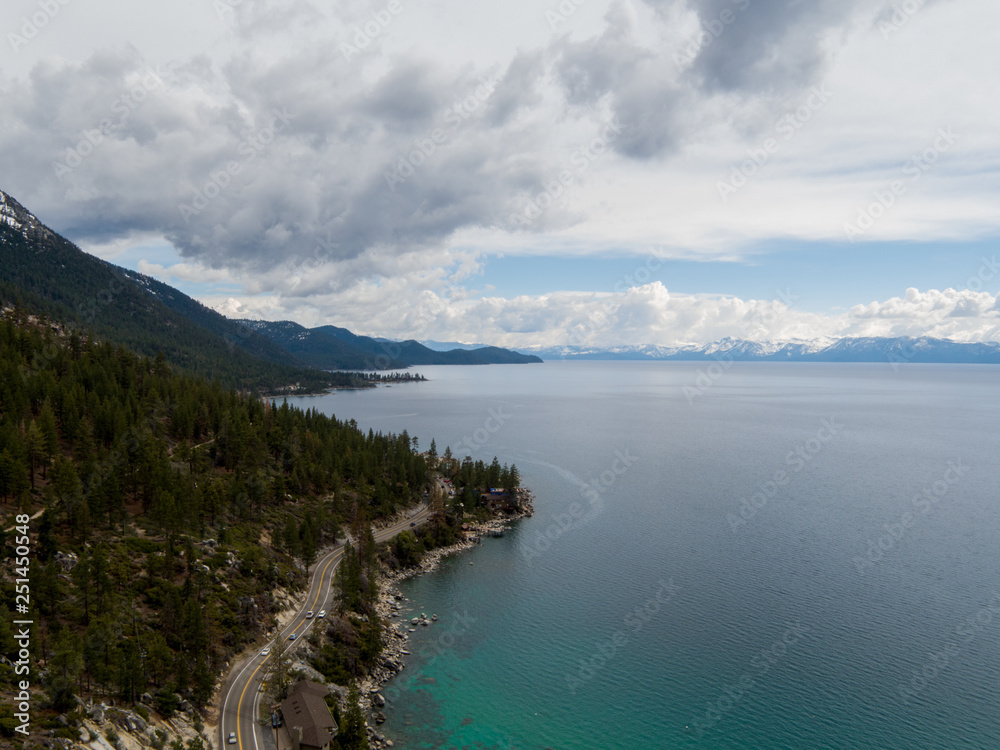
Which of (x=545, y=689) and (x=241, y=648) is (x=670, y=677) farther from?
(x=241, y=648)

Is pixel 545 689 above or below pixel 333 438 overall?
below

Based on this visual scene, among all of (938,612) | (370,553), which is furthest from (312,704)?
(938,612)
